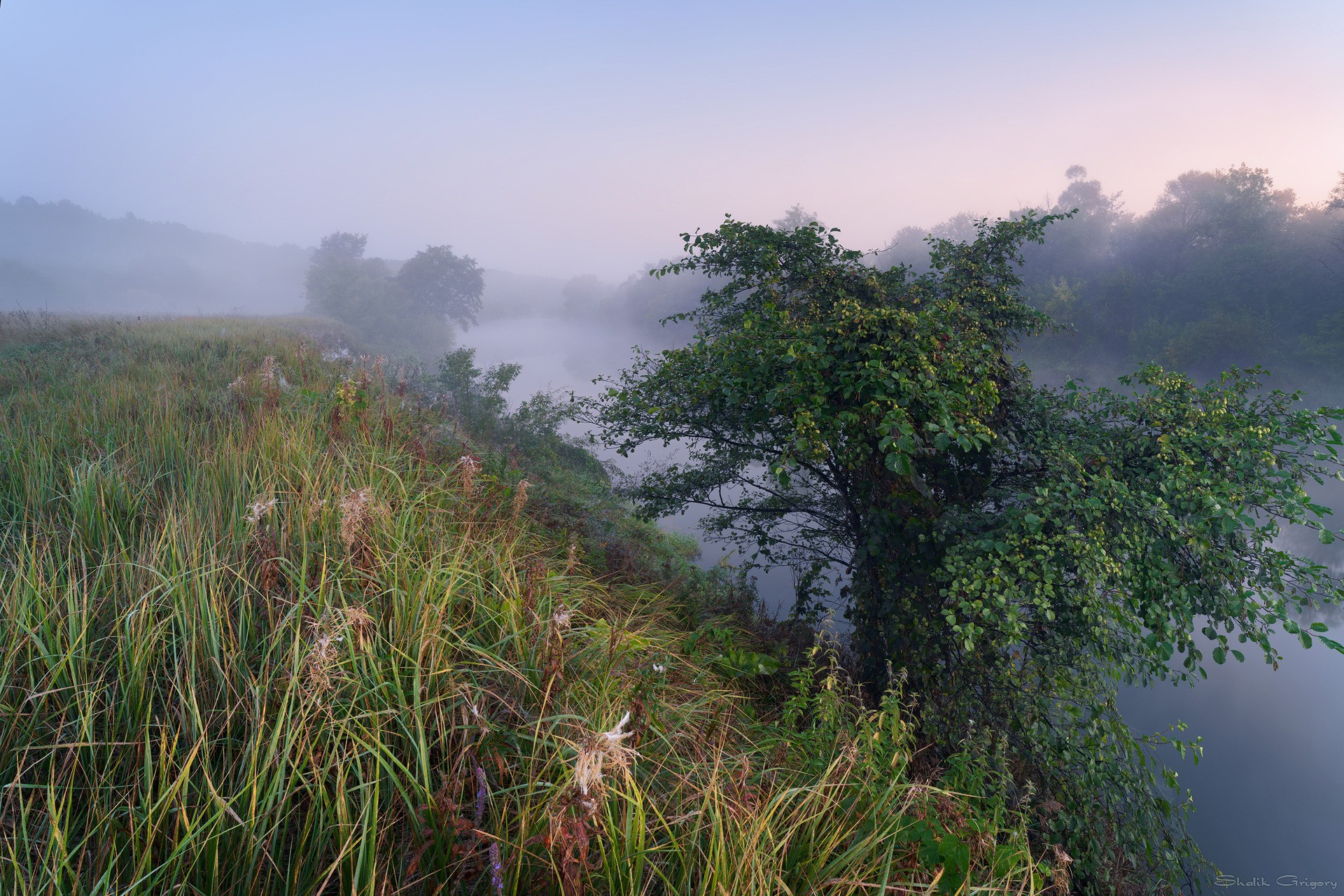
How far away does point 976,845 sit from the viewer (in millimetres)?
2148

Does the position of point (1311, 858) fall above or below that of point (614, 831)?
below

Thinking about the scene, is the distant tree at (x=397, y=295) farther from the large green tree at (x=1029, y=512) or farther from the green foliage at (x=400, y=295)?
the large green tree at (x=1029, y=512)

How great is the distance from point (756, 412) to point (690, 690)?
317 cm

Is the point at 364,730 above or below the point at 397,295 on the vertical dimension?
below

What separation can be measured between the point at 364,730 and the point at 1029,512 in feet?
14.9

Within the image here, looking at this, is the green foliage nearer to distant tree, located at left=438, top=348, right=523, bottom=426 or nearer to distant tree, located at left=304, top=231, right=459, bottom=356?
distant tree, located at left=304, top=231, right=459, bottom=356

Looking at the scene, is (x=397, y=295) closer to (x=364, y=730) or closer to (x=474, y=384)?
(x=474, y=384)

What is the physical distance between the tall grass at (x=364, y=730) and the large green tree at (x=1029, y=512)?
5.04ft

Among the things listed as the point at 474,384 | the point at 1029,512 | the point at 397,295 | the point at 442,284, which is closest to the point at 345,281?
the point at 397,295

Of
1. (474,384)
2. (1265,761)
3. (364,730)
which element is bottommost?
(1265,761)

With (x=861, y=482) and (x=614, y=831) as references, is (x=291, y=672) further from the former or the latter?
(x=861, y=482)

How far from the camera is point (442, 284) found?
62688 mm

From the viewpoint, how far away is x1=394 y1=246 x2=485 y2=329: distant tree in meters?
61.4

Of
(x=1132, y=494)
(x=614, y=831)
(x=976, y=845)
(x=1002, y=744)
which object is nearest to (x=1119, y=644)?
(x=1132, y=494)
